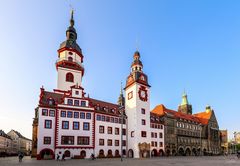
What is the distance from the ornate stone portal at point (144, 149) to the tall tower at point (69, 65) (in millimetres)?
23587

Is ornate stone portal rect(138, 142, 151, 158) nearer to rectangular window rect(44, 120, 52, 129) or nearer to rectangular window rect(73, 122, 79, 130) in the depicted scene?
rectangular window rect(73, 122, 79, 130)

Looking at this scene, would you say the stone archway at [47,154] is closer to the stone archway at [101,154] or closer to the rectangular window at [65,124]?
the rectangular window at [65,124]

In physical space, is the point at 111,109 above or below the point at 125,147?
above

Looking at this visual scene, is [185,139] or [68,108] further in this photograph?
[185,139]

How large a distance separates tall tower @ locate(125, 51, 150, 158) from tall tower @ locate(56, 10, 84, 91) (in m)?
14.9

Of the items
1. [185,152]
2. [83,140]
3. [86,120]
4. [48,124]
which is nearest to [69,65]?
[86,120]

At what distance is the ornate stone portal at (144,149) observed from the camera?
5780 centimetres

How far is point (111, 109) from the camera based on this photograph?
6069 centimetres

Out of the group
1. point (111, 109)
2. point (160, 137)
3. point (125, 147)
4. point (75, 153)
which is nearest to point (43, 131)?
point (75, 153)

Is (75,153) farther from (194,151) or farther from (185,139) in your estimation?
(194,151)

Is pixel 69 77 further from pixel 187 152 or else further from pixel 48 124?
pixel 187 152

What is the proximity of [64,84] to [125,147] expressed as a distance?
927 inches

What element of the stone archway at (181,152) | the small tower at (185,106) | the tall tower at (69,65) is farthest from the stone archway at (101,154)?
the small tower at (185,106)

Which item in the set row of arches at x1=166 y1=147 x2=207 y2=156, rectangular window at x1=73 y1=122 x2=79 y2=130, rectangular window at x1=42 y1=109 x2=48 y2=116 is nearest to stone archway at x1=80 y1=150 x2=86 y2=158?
rectangular window at x1=73 y1=122 x2=79 y2=130
